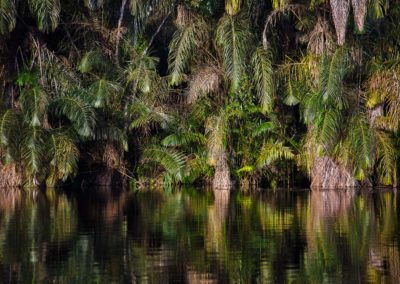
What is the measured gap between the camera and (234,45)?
2270cm

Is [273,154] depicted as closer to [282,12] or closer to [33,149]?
[282,12]

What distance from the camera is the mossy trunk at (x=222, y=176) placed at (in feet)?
80.6

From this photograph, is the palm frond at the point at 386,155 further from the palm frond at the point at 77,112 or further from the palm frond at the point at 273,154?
the palm frond at the point at 77,112

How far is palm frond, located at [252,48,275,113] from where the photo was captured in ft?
75.6

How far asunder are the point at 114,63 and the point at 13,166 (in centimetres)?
422

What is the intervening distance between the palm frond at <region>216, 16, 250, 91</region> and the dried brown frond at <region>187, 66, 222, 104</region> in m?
1.29

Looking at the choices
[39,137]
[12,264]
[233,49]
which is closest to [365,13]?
[233,49]

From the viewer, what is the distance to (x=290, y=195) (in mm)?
21500

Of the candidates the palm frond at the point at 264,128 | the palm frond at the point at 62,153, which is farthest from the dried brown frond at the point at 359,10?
the palm frond at the point at 62,153

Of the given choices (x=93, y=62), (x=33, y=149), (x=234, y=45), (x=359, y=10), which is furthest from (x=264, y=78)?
(x=33, y=149)

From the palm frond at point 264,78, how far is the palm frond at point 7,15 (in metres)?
6.28

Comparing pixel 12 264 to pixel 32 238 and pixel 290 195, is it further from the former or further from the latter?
pixel 290 195

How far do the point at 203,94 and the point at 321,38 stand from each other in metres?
3.59

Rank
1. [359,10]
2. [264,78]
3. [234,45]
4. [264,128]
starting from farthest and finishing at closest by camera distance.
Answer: [264,128], [264,78], [234,45], [359,10]
